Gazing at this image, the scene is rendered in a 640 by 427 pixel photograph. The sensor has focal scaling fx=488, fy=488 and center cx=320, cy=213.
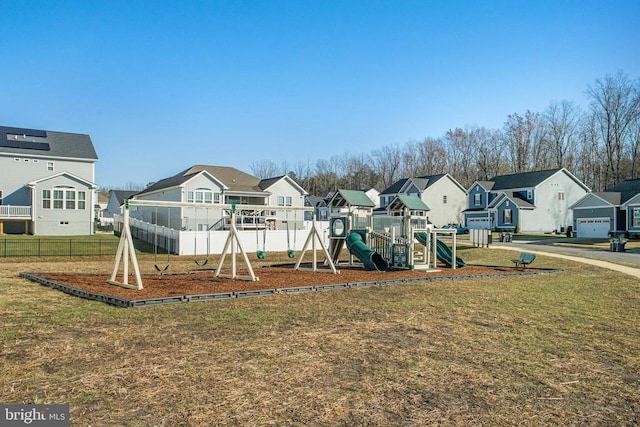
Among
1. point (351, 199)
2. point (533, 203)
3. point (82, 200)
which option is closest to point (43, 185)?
point (82, 200)

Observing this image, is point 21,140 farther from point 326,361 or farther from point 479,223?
point 479,223

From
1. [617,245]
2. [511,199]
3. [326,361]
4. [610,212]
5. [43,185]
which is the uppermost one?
[43,185]

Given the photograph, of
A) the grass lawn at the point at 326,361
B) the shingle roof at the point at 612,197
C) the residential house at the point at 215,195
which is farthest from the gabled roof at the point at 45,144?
the shingle roof at the point at 612,197

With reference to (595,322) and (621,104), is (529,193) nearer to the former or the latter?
(621,104)

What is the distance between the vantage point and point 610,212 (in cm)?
4647

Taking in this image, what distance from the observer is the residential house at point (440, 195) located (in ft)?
217

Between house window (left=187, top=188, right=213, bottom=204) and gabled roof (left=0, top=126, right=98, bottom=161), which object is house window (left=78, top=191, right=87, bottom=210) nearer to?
gabled roof (left=0, top=126, right=98, bottom=161)

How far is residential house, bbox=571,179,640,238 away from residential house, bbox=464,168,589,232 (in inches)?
246

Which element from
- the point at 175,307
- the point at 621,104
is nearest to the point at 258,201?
the point at 175,307

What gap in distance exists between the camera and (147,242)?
34000mm

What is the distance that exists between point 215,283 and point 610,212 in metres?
44.2

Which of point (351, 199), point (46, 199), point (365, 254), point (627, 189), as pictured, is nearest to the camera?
point (365, 254)

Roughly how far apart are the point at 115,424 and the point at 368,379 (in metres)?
2.84

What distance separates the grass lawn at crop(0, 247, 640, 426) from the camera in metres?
4.92
